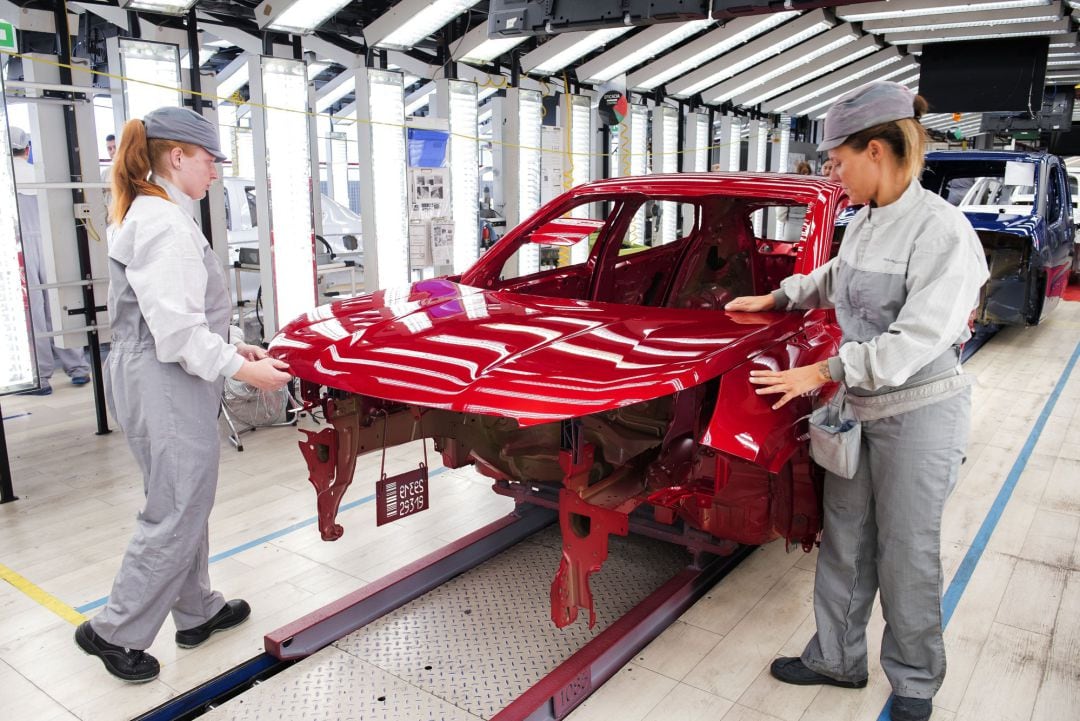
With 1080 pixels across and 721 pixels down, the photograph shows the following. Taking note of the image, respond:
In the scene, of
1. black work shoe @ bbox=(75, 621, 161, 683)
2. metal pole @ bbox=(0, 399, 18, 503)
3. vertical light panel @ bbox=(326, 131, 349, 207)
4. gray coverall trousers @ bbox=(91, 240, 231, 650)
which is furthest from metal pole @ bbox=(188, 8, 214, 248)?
vertical light panel @ bbox=(326, 131, 349, 207)

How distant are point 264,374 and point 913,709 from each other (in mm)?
2191

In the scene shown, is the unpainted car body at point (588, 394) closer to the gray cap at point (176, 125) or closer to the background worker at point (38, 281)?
the gray cap at point (176, 125)

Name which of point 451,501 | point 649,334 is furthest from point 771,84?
point 649,334

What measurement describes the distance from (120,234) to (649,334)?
5.24 ft

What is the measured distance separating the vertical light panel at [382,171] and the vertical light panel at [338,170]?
1058 cm

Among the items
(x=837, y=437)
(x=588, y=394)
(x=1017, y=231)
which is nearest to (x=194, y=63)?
(x=588, y=394)

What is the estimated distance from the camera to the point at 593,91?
8852 mm

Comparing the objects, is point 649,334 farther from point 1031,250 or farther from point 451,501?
point 1031,250

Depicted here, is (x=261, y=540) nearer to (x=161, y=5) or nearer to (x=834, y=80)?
(x=161, y=5)

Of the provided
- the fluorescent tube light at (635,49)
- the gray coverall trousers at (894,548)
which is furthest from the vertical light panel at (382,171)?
the gray coverall trousers at (894,548)

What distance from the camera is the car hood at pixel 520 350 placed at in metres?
2.14

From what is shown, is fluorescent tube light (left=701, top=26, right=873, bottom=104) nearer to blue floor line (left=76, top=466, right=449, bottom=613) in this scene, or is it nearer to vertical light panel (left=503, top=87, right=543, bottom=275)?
vertical light panel (left=503, top=87, right=543, bottom=275)

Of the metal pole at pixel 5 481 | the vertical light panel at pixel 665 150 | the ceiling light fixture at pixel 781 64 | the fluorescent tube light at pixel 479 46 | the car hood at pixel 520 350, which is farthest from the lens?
the vertical light panel at pixel 665 150

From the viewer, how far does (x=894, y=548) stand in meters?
2.43
